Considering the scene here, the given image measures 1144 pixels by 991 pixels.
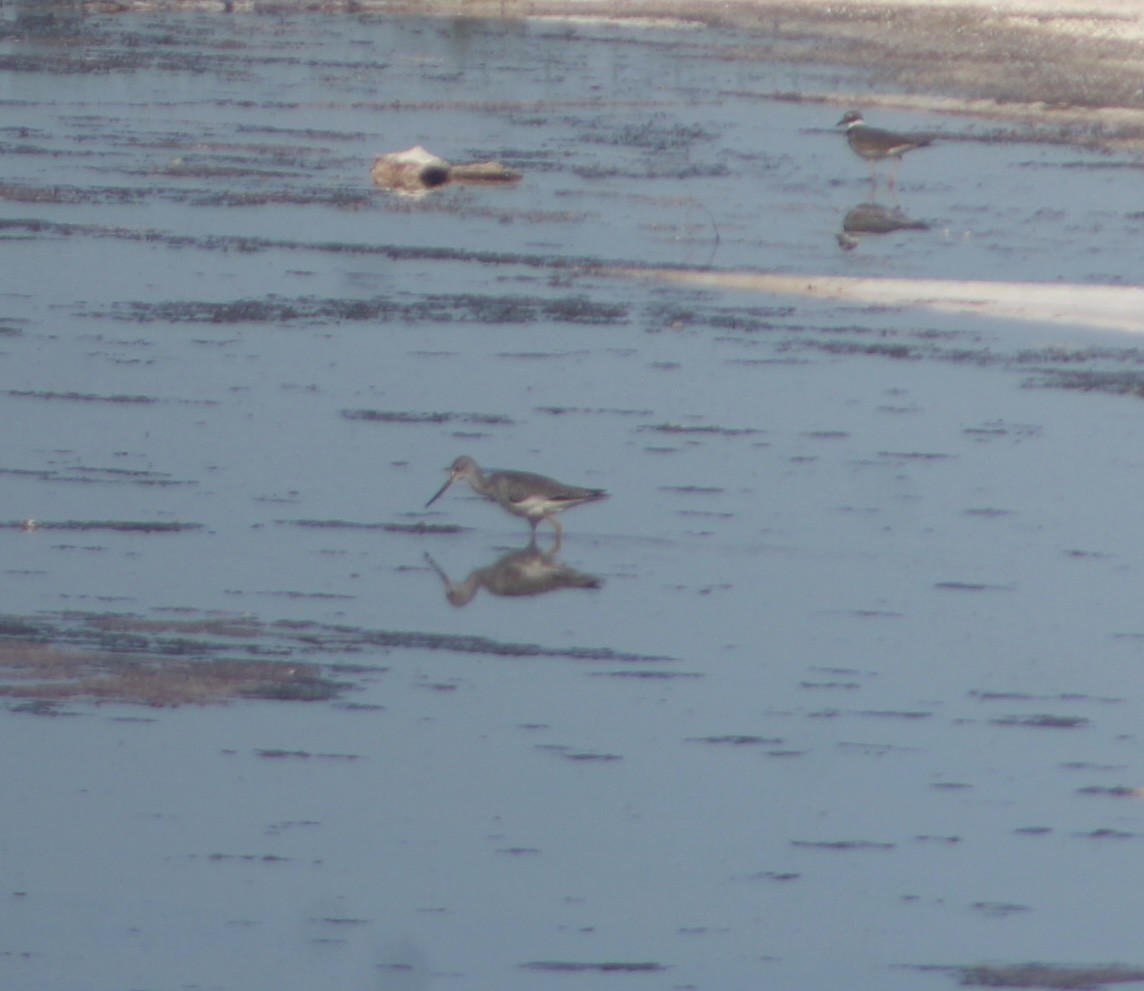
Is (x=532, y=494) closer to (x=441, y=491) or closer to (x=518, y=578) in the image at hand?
(x=518, y=578)

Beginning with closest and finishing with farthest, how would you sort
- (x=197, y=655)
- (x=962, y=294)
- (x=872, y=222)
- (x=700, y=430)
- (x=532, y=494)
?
1. (x=197, y=655)
2. (x=532, y=494)
3. (x=700, y=430)
4. (x=962, y=294)
5. (x=872, y=222)

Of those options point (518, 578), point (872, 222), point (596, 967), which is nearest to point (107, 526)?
point (518, 578)

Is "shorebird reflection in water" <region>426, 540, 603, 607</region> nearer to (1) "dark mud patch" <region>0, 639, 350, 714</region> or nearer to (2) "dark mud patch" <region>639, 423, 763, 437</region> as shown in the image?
(1) "dark mud patch" <region>0, 639, 350, 714</region>

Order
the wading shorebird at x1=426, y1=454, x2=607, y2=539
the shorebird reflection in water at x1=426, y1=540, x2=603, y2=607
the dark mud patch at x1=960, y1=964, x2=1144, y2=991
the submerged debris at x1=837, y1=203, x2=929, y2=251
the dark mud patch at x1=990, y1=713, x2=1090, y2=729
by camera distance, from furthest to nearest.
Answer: the submerged debris at x1=837, y1=203, x2=929, y2=251, the wading shorebird at x1=426, y1=454, x2=607, y2=539, the shorebird reflection in water at x1=426, y1=540, x2=603, y2=607, the dark mud patch at x1=990, y1=713, x2=1090, y2=729, the dark mud patch at x1=960, y1=964, x2=1144, y2=991

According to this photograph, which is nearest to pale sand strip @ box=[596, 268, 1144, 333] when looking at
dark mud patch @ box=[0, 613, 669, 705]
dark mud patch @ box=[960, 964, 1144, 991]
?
dark mud patch @ box=[0, 613, 669, 705]

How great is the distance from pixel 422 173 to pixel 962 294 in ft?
17.4

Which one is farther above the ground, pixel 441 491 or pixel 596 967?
pixel 441 491

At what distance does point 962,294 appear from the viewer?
48.0ft

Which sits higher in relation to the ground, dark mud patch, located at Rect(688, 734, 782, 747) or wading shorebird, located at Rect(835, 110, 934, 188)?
wading shorebird, located at Rect(835, 110, 934, 188)

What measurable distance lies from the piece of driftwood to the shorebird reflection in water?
371 inches

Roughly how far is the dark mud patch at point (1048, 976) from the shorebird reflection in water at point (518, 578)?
3.17 meters

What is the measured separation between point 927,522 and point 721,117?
14336 mm

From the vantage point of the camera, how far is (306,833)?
266 inches

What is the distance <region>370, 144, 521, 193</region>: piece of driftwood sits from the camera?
1842 cm
